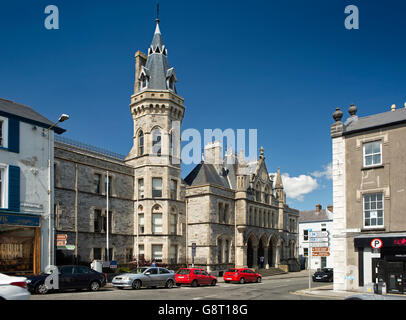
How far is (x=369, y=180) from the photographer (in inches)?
887

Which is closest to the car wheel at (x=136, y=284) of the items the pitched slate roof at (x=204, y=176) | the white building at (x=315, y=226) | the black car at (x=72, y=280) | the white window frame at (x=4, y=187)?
the black car at (x=72, y=280)

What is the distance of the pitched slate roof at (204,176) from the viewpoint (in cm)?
4331

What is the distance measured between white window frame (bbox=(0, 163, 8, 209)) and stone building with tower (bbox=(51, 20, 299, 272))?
705 centimetres

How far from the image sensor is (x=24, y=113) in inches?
1016

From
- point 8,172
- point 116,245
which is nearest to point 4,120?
point 8,172

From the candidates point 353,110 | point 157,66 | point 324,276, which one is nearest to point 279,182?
point 324,276

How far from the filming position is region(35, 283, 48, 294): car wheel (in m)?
18.5

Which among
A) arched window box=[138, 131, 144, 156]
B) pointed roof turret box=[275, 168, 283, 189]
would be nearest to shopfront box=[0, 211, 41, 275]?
arched window box=[138, 131, 144, 156]

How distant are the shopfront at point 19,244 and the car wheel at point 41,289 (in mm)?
5854

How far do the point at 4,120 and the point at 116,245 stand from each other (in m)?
16.1

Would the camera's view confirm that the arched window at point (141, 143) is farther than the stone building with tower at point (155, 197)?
Yes

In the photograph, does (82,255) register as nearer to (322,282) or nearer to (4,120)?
(4,120)

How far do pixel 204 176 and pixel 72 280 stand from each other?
969 inches

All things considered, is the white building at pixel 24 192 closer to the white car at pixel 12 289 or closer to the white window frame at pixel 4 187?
the white window frame at pixel 4 187
